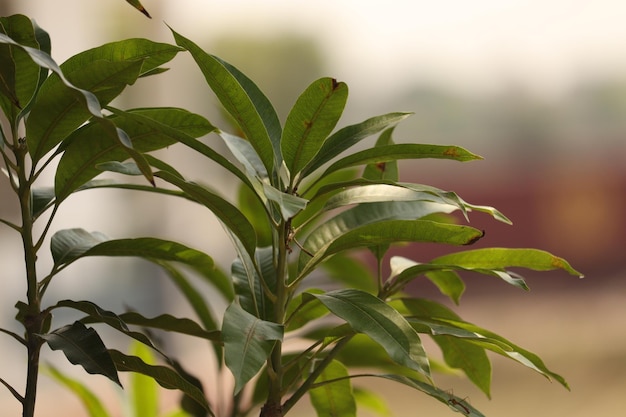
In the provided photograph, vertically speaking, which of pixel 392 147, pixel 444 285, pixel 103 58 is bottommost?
pixel 444 285

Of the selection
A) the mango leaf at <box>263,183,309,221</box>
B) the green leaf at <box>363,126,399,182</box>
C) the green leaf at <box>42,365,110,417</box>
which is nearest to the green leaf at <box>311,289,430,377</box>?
the mango leaf at <box>263,183,309,221</box>

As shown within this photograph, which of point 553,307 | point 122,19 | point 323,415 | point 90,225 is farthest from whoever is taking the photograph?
point 122,19

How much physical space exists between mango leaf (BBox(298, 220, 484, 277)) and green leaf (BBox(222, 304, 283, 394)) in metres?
0.12

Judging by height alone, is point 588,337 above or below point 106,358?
below

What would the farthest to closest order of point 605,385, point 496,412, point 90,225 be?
point 90,225 < point 605,385 < point 496,412

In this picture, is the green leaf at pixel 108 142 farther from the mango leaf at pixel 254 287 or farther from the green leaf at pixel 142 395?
the green leaf at pixel 142 395

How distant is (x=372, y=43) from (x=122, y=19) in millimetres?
6572

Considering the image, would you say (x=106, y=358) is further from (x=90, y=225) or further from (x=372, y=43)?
(x=372, y=43)

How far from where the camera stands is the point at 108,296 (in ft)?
20.5

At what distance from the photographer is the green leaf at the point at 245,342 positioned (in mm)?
516

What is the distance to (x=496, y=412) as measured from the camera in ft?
13.1

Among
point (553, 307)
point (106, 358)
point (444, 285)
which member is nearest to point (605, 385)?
point (553, 307)

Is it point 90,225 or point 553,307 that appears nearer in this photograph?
point 90,225

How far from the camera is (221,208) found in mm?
639
